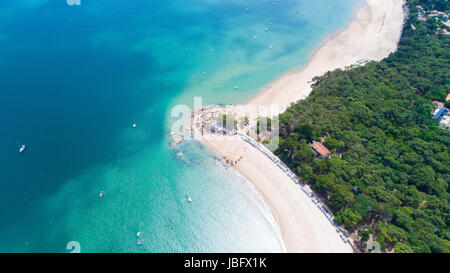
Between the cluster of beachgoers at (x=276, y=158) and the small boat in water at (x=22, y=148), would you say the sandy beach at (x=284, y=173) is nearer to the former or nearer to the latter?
the cluster of beachgoers at (x=276, y=158)

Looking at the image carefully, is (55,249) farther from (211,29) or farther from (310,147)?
(211,29)

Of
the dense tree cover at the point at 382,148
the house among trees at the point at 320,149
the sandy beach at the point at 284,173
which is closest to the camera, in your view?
the dense tree cover at the point at 382,148

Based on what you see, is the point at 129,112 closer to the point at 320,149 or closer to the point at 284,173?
the point at 284,173

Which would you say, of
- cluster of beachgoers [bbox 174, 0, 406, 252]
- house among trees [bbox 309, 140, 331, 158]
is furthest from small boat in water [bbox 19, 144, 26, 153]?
house among trees [bbox 309, 140, 331, 158]

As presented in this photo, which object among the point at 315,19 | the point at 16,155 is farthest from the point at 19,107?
the point at 315,19

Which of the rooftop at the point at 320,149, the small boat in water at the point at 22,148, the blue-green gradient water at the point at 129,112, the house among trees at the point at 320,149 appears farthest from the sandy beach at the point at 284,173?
the small boat in water at the point at 22,148

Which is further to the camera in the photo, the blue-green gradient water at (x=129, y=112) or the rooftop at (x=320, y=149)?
the rooftop at (x=320, y=149)
